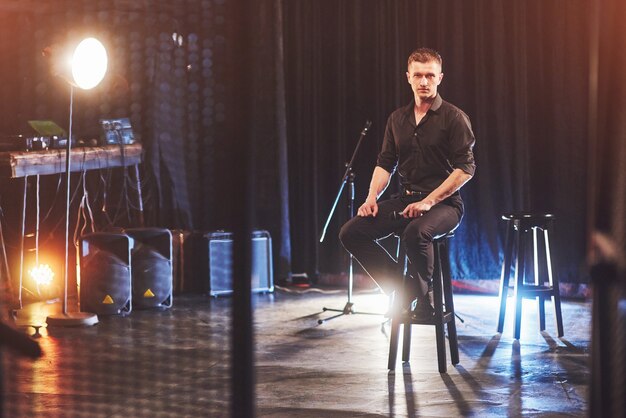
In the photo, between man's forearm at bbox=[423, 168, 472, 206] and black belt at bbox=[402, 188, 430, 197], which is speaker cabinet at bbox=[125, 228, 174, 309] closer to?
black belt at bbox=[402, 188, 430, 197]

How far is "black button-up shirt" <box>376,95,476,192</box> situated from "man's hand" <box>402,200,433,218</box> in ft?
0.93

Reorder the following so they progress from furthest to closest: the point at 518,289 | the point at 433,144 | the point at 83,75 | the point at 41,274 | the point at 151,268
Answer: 1. the point at 41,274
2. the point at 151,268
3. the point at 83,75
4. the point at 518,289
5. the point at 433,144

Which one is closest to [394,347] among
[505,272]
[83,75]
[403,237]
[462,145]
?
[403,237]

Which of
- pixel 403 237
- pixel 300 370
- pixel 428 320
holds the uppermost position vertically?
pixel 403 237

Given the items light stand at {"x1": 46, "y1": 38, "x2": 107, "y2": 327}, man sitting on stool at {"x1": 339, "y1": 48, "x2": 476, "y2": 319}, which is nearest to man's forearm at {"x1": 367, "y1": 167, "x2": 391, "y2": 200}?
man sitting on stool at {"x1": 339, "y1": 48, "x2": 476, "y2": 319}

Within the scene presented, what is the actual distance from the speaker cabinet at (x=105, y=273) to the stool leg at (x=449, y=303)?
255 cm

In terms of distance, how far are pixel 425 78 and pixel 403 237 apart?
0.96 m

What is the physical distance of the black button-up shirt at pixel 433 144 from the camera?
13.9 ft

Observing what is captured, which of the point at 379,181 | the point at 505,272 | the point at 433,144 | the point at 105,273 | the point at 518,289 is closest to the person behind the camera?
the point at 433,144

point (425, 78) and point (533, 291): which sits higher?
point (425, 78)

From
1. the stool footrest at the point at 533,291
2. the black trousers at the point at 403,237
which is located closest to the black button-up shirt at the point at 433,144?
the black trousers at the point at 403,237

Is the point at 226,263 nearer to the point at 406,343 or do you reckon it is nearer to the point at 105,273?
the point at 105,273

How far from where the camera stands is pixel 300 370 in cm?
404

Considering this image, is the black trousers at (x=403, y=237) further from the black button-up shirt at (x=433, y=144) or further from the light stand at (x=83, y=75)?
the light stand at (x=83, y=75)
